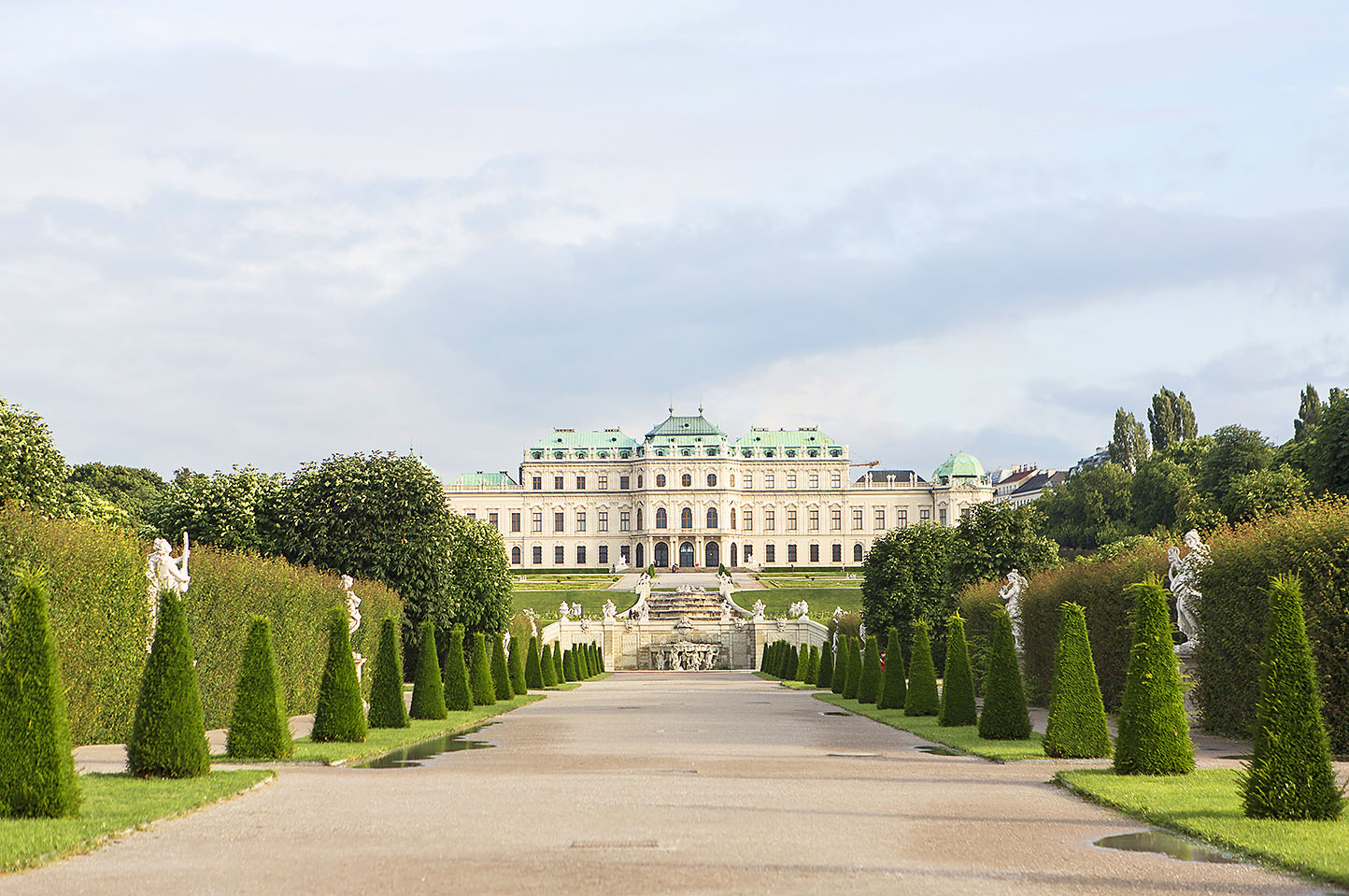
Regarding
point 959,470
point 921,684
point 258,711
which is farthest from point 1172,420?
point 258,711

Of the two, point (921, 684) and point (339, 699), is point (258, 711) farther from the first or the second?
point (921, 684)

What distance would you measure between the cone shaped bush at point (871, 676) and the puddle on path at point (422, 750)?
10079mm

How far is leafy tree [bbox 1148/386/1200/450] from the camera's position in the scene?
87938 mm

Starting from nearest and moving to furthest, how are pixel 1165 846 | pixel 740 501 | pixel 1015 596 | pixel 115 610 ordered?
pixel 1165 846
pixel 115 610
pixel 1015 596
pixel 740 501

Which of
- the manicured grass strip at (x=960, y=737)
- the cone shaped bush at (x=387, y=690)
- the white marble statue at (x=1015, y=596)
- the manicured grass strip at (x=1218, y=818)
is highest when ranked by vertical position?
the white marble statue at (x=1015, y=596)

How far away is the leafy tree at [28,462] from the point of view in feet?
92.7

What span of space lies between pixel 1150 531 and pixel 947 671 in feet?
183

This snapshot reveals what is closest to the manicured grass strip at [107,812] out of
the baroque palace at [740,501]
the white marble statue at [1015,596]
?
the white marble statue at [1015,596]

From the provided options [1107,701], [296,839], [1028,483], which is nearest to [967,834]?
[296,839]

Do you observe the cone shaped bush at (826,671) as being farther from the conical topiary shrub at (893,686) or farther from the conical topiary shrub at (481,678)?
the conical topiary shrub at (481,678)

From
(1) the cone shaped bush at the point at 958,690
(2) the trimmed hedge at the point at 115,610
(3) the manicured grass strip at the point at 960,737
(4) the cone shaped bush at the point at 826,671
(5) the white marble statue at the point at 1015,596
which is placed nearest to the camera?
(3) the manicured grass strip at the point at 960,737

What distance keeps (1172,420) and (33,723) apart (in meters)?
88.2

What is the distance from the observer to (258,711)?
44.7 feet

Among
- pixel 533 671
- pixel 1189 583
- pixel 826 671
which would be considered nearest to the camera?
pixel 1189 583
